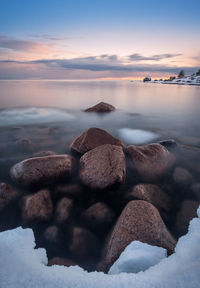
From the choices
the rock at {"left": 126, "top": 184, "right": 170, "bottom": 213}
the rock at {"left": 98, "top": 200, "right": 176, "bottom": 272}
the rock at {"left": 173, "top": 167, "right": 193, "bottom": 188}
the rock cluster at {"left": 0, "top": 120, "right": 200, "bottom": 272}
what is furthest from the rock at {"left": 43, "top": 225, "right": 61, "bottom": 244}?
the rock at {"left": 173, "top": 167, "right": 193, "bottom": 188}

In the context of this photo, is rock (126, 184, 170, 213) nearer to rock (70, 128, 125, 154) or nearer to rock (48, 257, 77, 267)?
rock (48, 257, 77, 267)

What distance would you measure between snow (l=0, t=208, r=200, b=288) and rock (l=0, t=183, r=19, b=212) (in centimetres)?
184

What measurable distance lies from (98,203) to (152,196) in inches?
50.2

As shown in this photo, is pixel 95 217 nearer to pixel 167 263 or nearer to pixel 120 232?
pixel 120 232

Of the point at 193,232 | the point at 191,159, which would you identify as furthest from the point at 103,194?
the point at 191,159

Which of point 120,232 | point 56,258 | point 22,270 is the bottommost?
point 56,258

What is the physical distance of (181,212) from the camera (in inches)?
169

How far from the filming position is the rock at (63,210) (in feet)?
13.2

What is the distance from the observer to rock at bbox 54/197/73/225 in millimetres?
4020

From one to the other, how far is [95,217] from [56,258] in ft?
3.58

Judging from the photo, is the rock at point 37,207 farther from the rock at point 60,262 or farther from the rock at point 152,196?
the rock at point 152,196

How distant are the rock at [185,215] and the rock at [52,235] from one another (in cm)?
234

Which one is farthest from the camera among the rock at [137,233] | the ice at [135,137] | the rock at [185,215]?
the ice at [135,137]

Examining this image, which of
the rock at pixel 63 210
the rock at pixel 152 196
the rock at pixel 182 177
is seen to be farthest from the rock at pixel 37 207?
the rock at pixel 182 177
